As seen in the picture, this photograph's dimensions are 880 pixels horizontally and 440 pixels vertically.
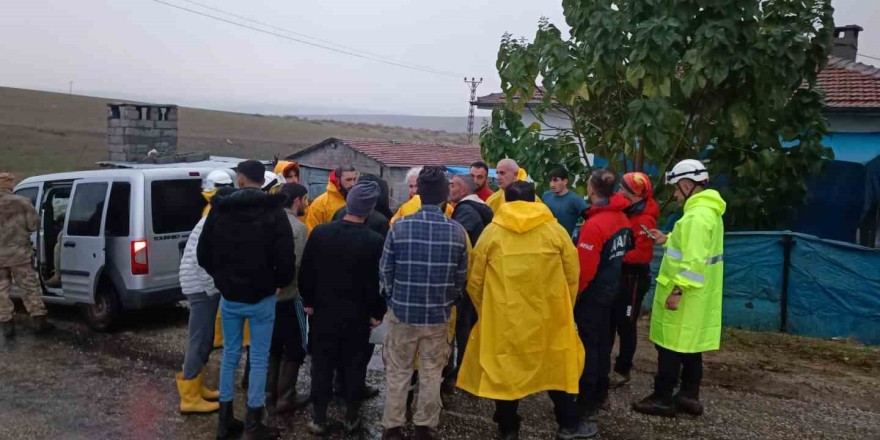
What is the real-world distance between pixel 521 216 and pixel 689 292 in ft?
4.99

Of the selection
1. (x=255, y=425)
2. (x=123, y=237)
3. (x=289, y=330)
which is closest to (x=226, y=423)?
(x=255, y=425)

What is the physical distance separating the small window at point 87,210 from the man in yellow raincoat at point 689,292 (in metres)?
5.57

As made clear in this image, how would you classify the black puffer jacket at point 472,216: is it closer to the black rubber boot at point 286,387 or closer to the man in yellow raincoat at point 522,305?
the man in yellow raincoat at point 522,305

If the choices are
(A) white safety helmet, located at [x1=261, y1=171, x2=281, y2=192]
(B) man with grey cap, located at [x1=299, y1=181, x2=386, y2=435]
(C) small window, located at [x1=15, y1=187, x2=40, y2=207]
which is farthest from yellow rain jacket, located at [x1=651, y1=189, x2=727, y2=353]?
(C) small window, located at [x1=15, y1=187, x2=40, y2=207]

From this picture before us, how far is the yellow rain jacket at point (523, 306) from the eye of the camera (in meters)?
4.40

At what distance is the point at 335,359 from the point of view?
A: 479 centimetres

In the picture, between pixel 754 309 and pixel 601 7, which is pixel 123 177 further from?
pixel 754 309

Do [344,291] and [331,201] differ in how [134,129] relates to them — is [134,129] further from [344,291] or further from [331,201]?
[344,291]

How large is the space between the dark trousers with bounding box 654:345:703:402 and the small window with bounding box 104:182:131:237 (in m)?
5.22

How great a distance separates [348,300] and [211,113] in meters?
72.2

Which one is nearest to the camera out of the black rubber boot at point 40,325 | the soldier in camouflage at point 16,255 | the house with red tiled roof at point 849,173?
the soldier in camouflage at point 16,255

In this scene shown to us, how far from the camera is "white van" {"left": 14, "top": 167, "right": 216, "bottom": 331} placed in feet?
23.0

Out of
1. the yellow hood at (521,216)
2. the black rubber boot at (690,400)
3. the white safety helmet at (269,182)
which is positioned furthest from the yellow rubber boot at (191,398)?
→ the black rubber boot at (690,400)

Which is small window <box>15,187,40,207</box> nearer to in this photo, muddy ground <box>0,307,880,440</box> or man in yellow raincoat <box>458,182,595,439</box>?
muddy ground <box>0,307,880,440</box>
